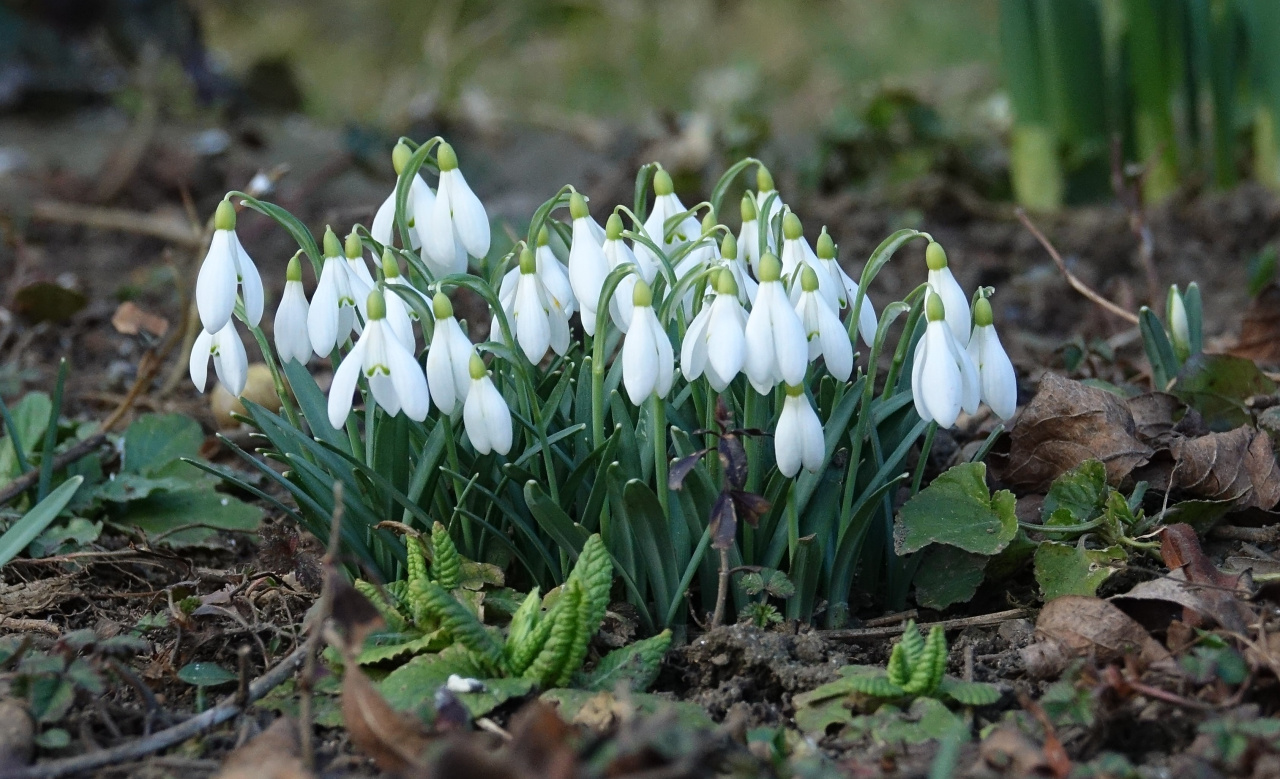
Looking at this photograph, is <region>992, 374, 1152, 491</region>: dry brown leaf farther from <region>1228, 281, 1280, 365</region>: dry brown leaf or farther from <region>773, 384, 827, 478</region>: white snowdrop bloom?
<region>1228, 281, 1280, 365</region>: dry brown leaf

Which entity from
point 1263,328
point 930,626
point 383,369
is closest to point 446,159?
point 383,369

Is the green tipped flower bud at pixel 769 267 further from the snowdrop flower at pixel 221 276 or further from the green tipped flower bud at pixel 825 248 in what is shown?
the snowdrop flower at pixel 221 276

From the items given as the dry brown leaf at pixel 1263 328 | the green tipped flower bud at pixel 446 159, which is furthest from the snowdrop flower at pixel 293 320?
the dry brown leaf at pixel 1263 328

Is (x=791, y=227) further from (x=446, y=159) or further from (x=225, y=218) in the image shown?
(x=225, y=218)

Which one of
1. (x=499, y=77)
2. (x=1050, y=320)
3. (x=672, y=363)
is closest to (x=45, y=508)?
(x=672, y=363)

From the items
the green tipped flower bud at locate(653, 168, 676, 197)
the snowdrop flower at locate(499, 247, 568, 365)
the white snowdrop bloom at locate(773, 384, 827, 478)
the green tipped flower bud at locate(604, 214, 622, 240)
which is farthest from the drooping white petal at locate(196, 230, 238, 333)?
the white snowdrop bloom at locate(773, 384, 827, 478)
